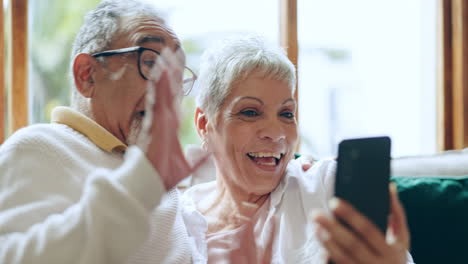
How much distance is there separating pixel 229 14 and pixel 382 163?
1709mm

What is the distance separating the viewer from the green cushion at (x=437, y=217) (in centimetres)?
142

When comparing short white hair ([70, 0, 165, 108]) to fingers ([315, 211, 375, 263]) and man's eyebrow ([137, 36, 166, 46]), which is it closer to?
man's eyebrow ([137, 36, 166, 46])

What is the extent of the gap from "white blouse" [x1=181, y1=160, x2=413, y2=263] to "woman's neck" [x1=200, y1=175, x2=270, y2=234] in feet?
0.16

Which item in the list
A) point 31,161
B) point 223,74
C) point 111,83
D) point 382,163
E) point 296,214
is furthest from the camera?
point 223,74

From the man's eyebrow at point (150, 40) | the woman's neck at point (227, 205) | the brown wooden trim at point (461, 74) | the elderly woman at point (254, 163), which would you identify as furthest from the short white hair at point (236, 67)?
the brown wooden trim at point (461, 74)

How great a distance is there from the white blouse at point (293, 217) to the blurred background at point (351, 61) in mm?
1014

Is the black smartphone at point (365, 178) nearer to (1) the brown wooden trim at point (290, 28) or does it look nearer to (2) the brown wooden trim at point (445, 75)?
(1) the brown wooden trim at point (290, 28)

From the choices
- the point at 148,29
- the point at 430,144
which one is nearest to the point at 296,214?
the point at 148,29

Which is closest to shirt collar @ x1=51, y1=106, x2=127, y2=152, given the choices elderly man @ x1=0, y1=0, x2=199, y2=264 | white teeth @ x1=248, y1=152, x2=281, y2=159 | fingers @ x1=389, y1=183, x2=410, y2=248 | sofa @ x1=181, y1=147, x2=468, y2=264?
elderly man @ x1=0, y1=0, x2=199, y2=264

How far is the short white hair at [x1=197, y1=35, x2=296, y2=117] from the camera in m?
1.50

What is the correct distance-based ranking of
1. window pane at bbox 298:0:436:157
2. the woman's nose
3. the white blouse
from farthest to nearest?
window pane at bbox 298:0:436:157 < the woman's nose < the white blouse

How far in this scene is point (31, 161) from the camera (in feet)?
3.15

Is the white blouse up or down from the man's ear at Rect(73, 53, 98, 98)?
down

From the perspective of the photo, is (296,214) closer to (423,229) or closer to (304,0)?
(423,229)
